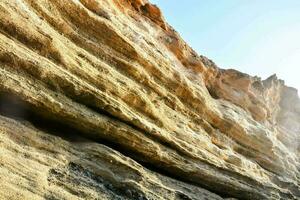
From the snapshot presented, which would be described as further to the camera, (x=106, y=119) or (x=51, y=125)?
(x=106, y=119)

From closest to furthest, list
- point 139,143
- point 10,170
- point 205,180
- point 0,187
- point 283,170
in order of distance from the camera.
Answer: point 0,187 → point 10,170 → point 139,143 → point 205,180 → point 283,170

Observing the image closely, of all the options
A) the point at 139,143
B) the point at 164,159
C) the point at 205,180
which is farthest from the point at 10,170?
the point at 205,180

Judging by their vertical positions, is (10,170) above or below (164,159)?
below

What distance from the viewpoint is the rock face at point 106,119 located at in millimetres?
16375

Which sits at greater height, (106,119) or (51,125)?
(106,119)

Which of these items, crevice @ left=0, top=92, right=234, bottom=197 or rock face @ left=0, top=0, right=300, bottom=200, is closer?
rock face @ left=0, top=0, right=300, bottom=200

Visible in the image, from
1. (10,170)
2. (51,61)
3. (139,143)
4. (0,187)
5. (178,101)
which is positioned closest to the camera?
(0,187)

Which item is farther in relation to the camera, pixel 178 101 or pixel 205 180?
pixel 178 101

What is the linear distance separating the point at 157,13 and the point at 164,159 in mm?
16687

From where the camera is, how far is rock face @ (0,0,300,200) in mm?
16375

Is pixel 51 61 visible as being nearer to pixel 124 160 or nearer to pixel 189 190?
pixel 124 160

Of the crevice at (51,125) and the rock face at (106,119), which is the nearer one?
the rock face at (106,119)

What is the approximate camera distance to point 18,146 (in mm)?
15727

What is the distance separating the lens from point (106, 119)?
1964cm
